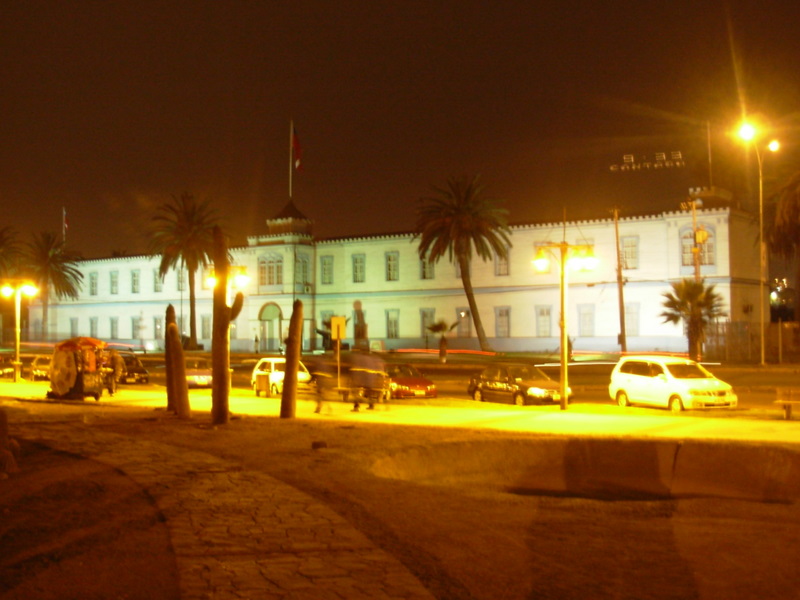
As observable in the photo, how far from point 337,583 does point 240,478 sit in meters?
4.95

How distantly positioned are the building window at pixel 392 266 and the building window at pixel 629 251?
679 inches

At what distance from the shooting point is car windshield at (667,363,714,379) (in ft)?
80.1

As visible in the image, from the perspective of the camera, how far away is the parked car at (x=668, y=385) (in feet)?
77.3

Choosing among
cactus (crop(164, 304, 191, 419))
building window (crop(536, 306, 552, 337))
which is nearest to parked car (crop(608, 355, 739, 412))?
cactus (crop(164, 304, 191, 419))

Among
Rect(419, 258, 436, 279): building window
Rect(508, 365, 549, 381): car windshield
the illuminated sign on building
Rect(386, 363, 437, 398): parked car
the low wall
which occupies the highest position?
the illuminated sign on building

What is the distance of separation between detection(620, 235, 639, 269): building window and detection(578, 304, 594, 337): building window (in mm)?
3680

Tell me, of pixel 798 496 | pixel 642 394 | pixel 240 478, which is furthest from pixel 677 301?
pixel 240 478

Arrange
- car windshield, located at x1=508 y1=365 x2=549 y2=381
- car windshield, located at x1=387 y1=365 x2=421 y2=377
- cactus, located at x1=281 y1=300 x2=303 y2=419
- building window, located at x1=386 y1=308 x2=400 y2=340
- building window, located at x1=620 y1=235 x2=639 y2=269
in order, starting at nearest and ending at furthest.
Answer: cactus, located at x1=281 y1=300 x2=303 y2=419 < car windshield, located at x1=508 y1=365 x2=549 y2=381 < car windshield, located at x1=387 y1=365 x2=421 y2=377 < building window, located at x1=620 y1=235 x2=639 y2=269 < building window, located at x1=386 y1=308 x2=400 y2=340

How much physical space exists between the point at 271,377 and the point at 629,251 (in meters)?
33.1

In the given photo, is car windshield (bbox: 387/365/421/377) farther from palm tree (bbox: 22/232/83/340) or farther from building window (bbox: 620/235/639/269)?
palm tree (bbox: 22/232/83/340)

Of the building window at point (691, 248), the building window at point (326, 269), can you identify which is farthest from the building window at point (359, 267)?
the building window at point (691, 248)

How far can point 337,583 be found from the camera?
23.9 ft

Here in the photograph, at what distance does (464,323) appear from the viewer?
6381cm

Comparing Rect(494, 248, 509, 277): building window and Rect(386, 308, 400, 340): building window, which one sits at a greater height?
Rect(494, 248, 509, 277): building window
